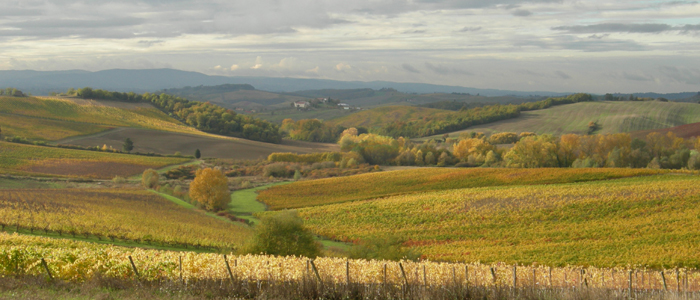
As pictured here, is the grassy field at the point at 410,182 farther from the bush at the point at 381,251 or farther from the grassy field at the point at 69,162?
the bush at the point at 381,251

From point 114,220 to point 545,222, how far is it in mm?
36433

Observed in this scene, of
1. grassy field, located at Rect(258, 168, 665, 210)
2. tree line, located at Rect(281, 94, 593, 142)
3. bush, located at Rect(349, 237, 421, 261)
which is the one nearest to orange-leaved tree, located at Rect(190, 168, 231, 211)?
grassy field, located at Rect(258, 168, 665, 210)

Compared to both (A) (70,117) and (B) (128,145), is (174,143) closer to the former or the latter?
(B) (128,145)

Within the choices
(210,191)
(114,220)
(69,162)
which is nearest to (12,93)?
(69,162)

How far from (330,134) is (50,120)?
87030mm

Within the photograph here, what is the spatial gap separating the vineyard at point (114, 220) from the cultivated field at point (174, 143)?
174 ft

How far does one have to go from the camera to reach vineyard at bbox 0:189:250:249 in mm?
33844

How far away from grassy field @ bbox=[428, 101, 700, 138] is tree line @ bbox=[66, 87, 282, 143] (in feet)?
184

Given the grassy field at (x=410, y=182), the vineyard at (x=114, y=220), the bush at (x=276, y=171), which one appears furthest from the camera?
the bush at (x=276, y=171)

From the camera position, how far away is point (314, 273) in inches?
679

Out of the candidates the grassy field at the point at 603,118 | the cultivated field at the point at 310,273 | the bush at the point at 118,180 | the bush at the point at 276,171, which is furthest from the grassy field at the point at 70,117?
the cultivated field at the point at 310,273

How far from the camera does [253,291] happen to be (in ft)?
55.5

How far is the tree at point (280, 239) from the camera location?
28344 millimetres

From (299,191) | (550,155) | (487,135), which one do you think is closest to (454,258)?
(299,191)
